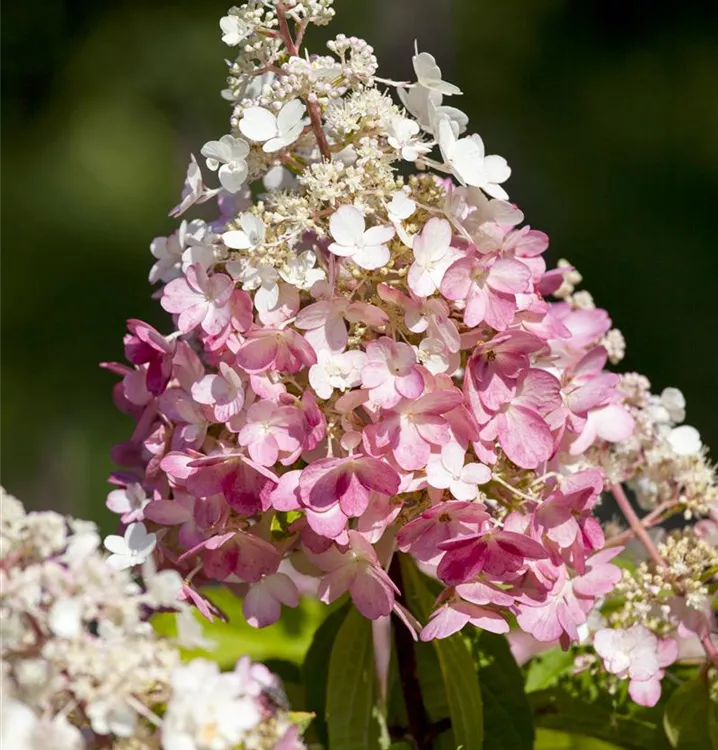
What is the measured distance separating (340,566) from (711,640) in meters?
0.29

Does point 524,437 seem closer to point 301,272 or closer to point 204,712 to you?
point 301,272

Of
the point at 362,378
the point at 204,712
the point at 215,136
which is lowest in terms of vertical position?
the point at 204,712

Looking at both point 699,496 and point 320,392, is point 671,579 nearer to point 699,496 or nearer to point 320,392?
point 699,496

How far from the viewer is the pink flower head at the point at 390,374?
0.71 m

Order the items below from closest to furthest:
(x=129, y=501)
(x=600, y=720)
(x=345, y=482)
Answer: (x=345, y=482) → (x=129, y=501) → (x=600, y=720)

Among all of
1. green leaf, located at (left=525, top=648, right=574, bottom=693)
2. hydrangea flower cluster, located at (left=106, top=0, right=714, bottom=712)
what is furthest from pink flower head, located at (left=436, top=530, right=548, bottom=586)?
green leaf, located at (left=525, top=648, right=574, bottom=693)

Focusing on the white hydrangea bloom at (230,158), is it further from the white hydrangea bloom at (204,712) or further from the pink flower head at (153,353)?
the white hydrangea bloom at (204,712)

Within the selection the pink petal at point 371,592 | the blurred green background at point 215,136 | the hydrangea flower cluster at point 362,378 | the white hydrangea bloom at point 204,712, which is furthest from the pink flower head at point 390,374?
the blurred green background at point 215,136

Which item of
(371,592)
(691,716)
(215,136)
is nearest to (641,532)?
(691,716)

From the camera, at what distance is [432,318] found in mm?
736

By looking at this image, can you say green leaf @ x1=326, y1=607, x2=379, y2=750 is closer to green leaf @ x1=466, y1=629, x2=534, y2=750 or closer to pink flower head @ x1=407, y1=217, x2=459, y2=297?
green leaf @ x1=466, y1=629, x2=534, y2=750

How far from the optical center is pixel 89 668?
1.74ft

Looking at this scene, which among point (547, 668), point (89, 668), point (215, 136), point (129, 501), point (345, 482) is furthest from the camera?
point (215, 136)

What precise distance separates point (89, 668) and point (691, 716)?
1.70 feet
